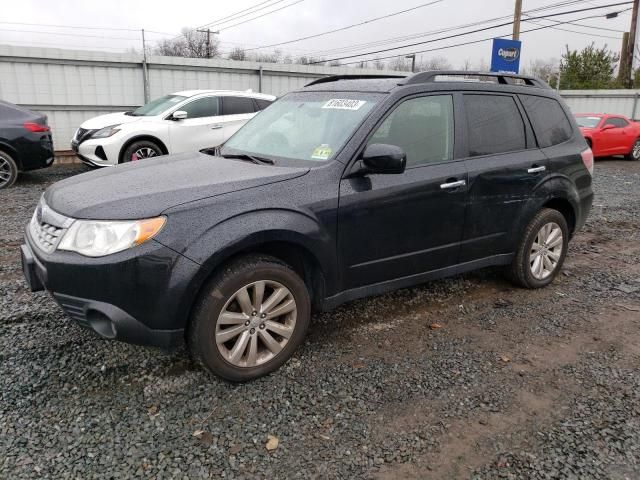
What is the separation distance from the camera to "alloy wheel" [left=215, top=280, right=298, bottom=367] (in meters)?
2.87

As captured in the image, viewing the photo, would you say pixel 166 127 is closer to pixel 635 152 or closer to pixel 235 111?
pixel 235 111

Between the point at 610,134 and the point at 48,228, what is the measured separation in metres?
16.1

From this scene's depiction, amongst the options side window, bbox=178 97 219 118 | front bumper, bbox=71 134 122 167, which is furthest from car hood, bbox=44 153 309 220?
side window, bbox=178 97 219 118

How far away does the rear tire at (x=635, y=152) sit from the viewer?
1570cm

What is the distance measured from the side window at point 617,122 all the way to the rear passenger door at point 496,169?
13.0 metres

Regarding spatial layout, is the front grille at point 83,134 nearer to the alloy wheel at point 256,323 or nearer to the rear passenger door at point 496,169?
the rear passenger door at point 496,169

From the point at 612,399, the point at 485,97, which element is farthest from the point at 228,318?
the point at 485,97

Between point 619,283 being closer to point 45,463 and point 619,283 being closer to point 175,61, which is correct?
point 45,463

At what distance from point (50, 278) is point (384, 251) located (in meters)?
1.98

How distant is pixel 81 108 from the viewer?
12922 mm

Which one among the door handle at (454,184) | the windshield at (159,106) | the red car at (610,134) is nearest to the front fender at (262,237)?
the door handle at (454,184)

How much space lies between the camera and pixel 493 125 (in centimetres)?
405

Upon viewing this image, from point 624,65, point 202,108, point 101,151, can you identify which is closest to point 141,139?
point 101,151

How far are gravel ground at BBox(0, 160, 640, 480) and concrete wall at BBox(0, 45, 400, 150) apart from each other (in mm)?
9876
